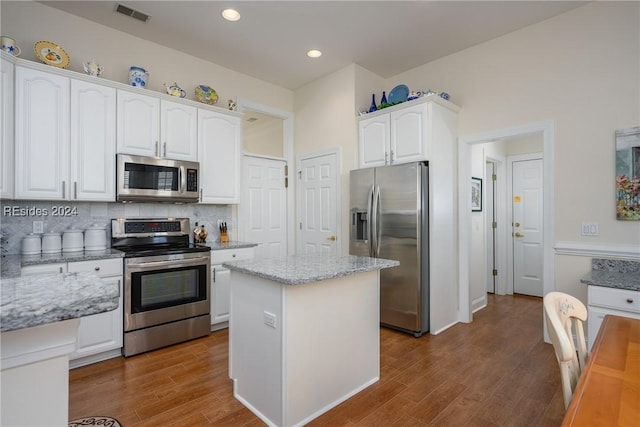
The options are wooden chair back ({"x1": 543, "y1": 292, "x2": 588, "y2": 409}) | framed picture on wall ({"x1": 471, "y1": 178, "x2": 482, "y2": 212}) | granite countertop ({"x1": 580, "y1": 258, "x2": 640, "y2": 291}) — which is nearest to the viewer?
wooden chair back ({"x1": 543, "y1": 292, "x2": 588, "y2": 409})

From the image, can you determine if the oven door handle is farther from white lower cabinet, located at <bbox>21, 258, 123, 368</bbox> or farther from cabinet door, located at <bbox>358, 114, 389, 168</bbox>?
cabinet door, located at <bbox>358, 114, 389, 168</bbox>

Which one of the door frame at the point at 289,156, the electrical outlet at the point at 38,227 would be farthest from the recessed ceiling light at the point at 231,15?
the electrical outlet at the point at 38,227

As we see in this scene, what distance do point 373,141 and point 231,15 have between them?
1.97 metres

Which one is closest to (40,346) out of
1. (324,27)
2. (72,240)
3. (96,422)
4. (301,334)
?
(301,334)

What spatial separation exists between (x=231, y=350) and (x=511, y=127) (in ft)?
11.1

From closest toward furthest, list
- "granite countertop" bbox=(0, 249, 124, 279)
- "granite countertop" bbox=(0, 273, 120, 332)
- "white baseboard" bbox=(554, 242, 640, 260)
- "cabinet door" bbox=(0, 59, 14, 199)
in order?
"granite countertop" bbox=(0, 273, 120, 332) < "granite countertop" bbox=(0, 249, 124, 279) < "cabinet door" bbox=(0, 59, 14, 199) < "white baseboard" bbox=(554, 242, 640, 260)

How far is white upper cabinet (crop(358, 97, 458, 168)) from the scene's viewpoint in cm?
344

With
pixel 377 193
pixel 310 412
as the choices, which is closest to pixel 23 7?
pixel 377 193

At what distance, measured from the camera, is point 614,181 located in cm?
276

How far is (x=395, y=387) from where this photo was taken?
2.36 metres

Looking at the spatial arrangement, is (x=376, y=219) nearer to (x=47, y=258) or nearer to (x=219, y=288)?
(x=219, y=288)

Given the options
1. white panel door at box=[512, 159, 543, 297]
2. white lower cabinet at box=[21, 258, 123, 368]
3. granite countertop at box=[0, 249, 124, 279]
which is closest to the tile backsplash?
granite countertop at box=[0, 249, 124, 279]

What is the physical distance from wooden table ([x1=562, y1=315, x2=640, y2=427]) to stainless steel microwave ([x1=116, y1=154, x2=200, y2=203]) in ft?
11.1

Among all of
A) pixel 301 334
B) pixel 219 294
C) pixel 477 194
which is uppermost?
pixel 477 194
